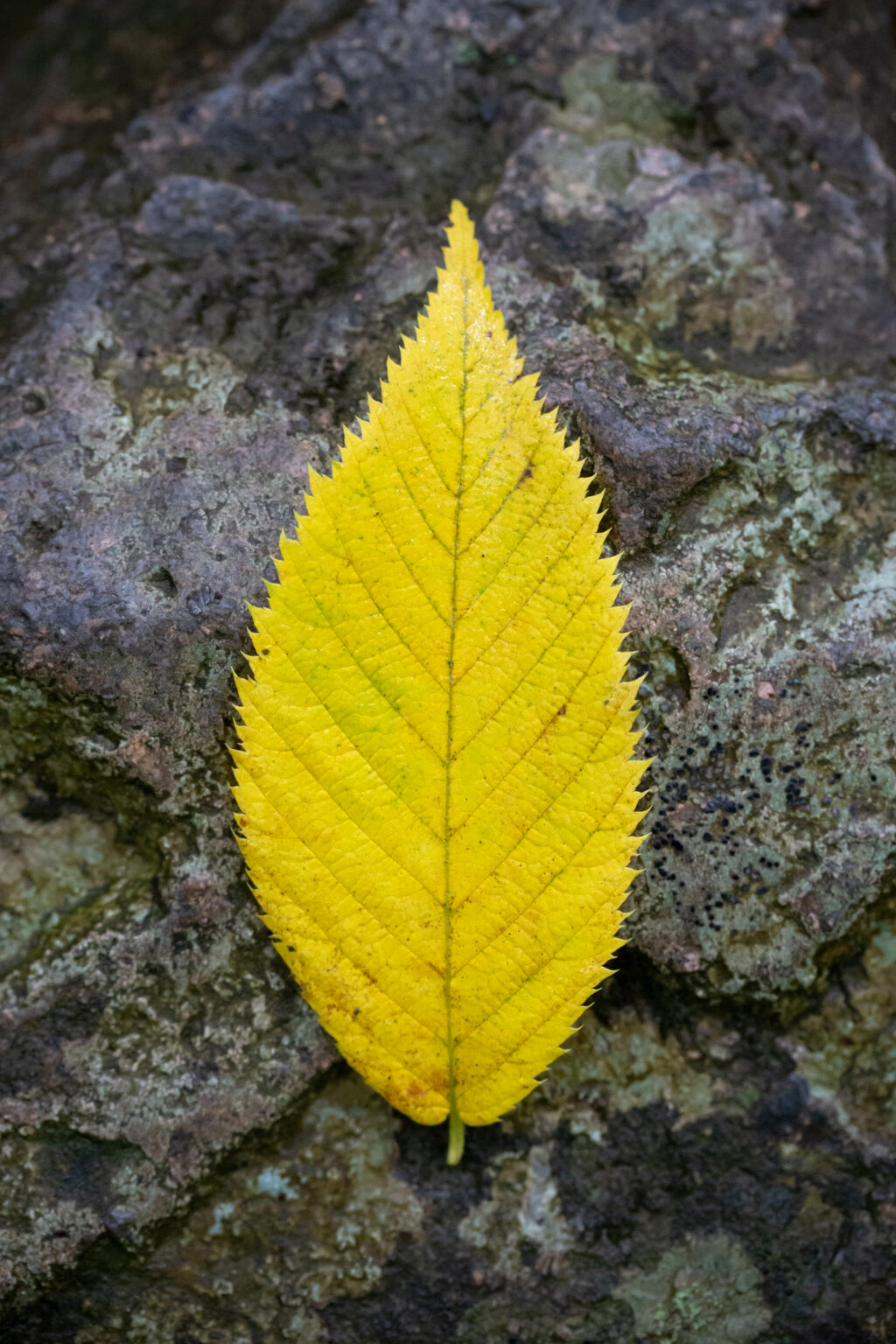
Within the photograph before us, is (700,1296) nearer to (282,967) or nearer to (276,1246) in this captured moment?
(276,1246)

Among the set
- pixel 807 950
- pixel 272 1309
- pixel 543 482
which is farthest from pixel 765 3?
pixel 272 1309

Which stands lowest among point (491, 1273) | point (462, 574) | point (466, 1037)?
point (491, 1273)

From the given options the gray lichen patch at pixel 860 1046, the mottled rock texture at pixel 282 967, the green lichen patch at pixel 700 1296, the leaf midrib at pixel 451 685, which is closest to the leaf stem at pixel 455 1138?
the mottled rock texture at pixel 282 967

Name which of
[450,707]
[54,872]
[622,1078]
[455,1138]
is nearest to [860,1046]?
[622,1078]

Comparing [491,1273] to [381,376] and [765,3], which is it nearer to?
[381,376]

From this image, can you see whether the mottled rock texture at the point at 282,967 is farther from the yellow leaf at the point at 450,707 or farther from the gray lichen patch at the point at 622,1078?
the yellow leaf at the point at 450,707

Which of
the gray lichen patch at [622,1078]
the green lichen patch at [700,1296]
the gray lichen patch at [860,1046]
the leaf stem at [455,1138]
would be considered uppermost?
the leaf stem at [455,1138]
